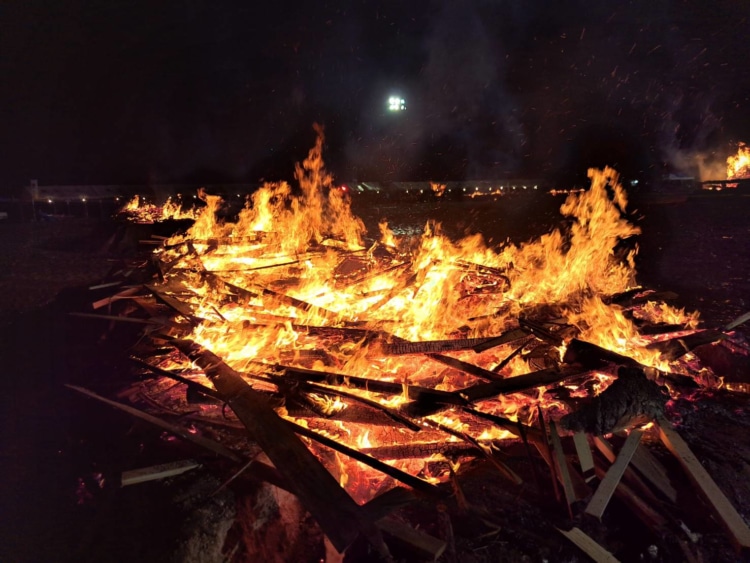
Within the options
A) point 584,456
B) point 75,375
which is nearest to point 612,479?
point 584,456

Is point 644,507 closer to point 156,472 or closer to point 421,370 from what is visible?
point 421,370

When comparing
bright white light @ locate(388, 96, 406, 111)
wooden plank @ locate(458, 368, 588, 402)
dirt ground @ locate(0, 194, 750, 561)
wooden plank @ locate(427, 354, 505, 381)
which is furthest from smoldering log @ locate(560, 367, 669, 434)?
bright white light @ locate(388, 96, 406, 111)

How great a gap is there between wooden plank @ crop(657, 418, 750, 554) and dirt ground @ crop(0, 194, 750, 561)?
1.44 metres

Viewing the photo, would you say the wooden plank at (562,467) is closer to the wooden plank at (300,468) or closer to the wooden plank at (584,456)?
the wooden plank at (584,456)

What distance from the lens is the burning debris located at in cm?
275

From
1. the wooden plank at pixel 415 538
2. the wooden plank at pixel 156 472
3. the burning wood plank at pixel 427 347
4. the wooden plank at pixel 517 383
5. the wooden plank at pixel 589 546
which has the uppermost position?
the burning wood plank at pixel 427 347

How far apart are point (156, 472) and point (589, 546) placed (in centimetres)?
293

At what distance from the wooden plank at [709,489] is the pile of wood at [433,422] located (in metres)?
0.01

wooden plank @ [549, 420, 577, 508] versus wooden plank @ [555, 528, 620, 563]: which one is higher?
wooden plank @ [549, 420, 577, 508]

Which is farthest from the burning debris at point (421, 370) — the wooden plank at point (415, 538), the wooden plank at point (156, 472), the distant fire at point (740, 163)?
the distant fire at point (740, 163)

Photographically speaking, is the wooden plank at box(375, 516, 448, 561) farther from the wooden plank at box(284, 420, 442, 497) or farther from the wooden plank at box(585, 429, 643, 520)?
the wooden plank at box(585, 429, 643, 520)

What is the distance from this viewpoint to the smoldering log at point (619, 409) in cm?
320

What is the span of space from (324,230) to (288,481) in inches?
299

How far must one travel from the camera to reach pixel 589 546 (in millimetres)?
2377
